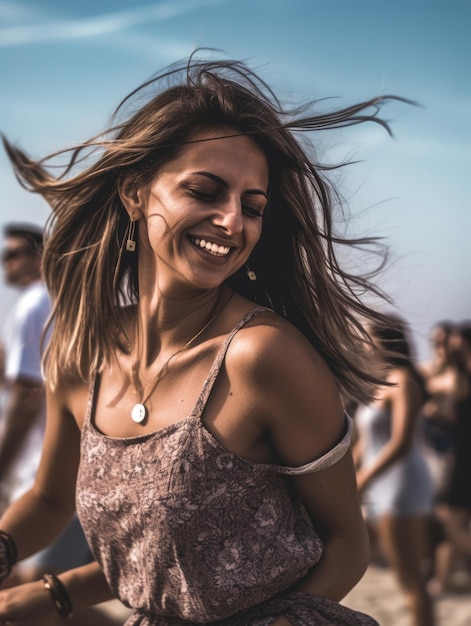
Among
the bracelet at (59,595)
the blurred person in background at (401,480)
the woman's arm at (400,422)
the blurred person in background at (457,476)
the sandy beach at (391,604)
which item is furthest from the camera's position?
the blurred person in background at (457,476)

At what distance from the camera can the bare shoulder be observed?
2111 mm

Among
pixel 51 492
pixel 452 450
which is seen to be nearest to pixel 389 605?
pixel 452 450


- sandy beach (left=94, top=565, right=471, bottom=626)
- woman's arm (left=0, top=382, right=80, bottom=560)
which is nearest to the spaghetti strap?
woman's arm (left=0, top=382, right=80, bottom=560)

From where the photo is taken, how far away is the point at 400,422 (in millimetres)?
5609

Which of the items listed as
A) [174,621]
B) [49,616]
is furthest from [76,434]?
[174,621]

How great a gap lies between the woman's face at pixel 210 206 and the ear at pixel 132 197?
108mm

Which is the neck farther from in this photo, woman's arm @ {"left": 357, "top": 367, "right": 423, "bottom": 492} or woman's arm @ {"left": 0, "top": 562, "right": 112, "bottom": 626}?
woman's arm @ {"left": 357, "top": 367, "right": 423, "bottom": 492}

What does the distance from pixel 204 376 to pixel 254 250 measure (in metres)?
0.43

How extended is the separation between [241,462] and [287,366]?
0.23 metres

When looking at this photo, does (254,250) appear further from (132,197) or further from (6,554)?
(6,554)

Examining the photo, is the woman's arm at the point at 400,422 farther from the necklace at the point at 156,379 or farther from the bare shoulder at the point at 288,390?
the bare shoulder at the point at 288,390

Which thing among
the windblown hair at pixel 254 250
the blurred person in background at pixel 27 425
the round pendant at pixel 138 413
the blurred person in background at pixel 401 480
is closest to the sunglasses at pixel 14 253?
the blurred person in background at pixel 27 425

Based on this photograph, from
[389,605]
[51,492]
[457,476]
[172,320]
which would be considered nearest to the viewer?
[172,320]

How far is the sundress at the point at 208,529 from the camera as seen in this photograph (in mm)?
2107
